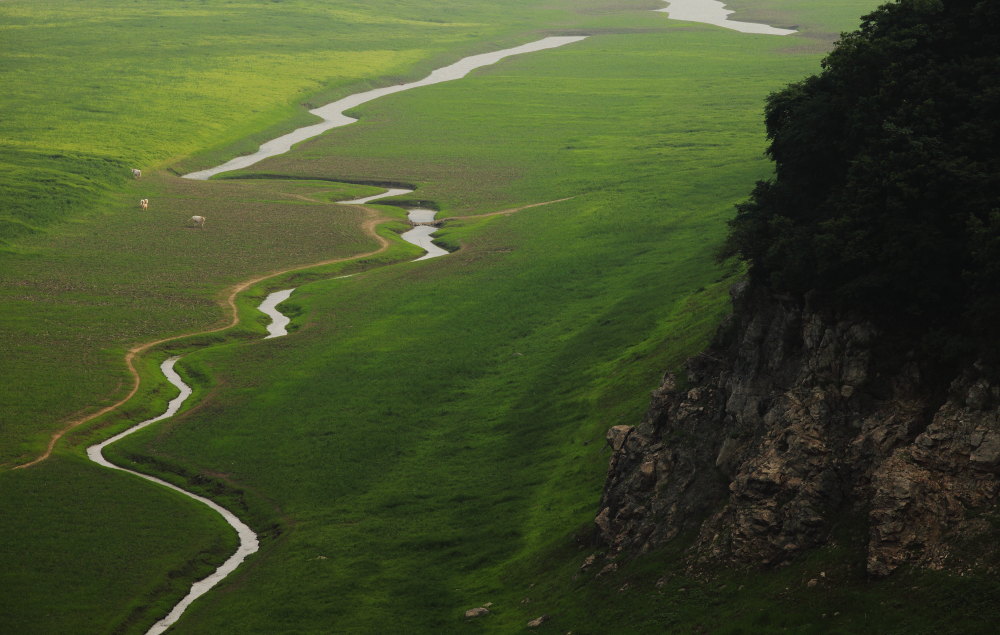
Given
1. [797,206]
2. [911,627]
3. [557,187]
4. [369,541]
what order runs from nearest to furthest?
[911,627], [797,206], [369,541], [557,187]

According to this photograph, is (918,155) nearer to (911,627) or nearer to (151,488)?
(911,627)

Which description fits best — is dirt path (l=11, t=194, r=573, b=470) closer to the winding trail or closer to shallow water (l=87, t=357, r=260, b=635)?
the winding trail

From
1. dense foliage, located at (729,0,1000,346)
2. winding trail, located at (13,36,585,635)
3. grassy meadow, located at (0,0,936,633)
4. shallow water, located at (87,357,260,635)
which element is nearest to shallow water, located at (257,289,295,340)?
winding trail, located at (13,36,585,635)

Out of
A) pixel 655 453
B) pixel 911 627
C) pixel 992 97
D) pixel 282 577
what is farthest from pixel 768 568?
pixel 282 577

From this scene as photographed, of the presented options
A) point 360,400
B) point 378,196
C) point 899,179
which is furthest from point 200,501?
point 378,196

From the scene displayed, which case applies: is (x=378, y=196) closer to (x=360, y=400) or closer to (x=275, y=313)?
(x=275, y=313)

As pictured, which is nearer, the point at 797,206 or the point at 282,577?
the point at 797,206

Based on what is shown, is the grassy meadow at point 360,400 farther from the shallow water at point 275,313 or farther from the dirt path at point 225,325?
the shallow water at point 275,313
